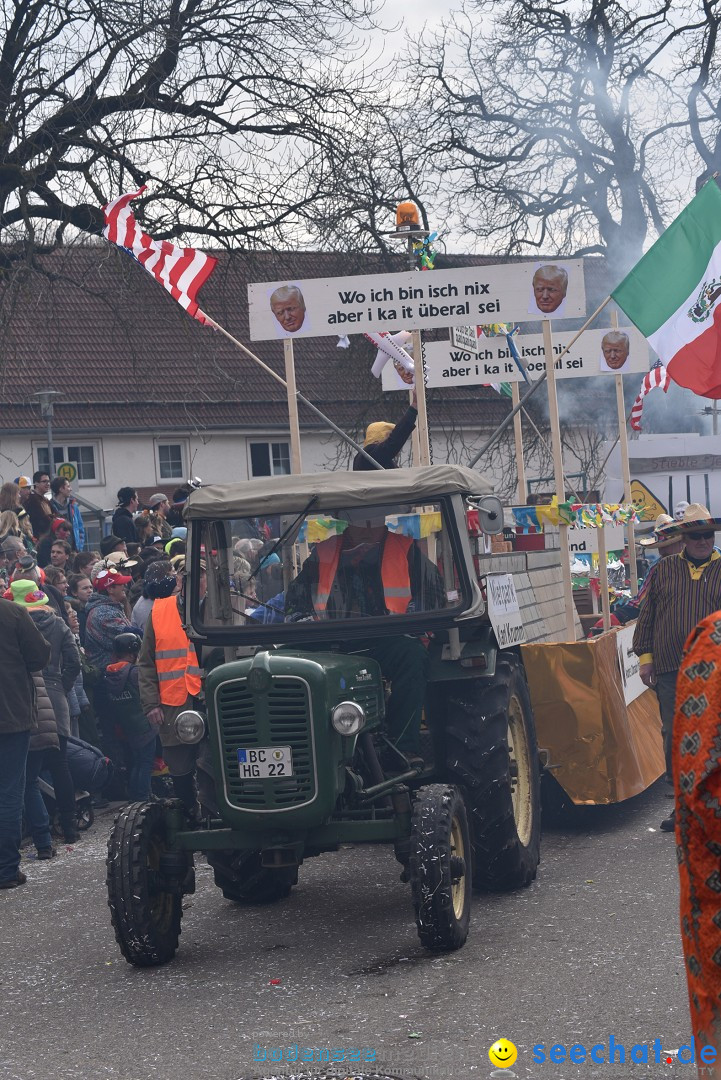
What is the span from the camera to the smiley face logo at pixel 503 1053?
505cm

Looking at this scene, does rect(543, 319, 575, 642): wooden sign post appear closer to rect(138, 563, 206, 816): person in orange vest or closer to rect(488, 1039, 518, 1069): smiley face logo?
rect(138, 563, 206, 816): person in orange vest

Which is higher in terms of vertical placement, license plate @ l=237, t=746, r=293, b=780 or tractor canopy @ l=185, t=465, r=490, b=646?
tractor canopy @ l=185, t=465, r=490, b=646

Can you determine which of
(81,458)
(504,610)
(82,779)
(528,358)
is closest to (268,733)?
(504,610)

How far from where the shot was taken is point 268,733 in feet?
21.8

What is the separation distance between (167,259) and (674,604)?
4.46 meters

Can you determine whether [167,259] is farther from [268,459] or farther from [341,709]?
[268,459]

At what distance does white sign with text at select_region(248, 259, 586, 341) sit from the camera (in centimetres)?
982

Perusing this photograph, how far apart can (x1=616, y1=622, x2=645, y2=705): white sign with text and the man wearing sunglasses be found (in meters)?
0.57

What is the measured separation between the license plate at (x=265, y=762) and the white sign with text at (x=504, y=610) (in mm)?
1436

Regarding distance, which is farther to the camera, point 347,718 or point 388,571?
point 388,571

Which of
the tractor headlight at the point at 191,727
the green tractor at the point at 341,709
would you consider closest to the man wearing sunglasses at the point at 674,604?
the green tractor at the point at 341,709

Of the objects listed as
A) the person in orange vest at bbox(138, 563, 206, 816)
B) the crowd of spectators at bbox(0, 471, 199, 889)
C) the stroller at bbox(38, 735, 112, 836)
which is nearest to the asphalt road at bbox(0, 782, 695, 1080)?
the person in orange vest at bbox(138, 563, 206, 816)

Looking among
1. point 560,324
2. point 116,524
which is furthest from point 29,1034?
point 560,324

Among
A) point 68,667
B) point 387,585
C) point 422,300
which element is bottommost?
point 68,667
